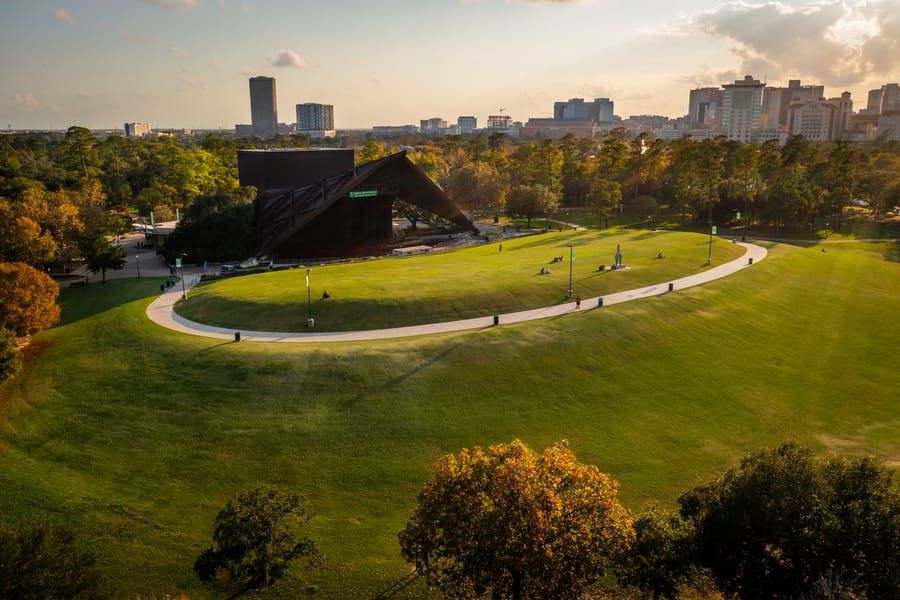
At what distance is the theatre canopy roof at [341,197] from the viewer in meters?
68.9

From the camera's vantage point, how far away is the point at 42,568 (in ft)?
53.4

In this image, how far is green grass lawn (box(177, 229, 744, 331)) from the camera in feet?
138

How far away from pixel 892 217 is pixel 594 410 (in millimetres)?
93866

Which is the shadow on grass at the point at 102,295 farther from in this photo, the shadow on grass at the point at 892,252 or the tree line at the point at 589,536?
the shadow on grass at the point at 892,252

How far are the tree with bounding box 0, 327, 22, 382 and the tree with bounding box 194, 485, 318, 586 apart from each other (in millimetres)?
22998

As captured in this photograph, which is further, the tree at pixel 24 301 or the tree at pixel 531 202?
the tree at pixel 531 202

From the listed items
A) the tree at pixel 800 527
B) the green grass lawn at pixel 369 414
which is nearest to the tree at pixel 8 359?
the green grass lawn at pixel 369 414

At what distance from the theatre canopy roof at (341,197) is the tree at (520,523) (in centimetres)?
5563

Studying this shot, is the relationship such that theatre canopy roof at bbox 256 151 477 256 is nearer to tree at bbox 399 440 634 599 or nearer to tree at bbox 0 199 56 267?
tree at bbox 0 199 56 267

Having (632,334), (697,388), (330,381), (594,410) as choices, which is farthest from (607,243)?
Answer: (330,381)

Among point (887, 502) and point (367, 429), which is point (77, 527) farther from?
point (887, 502)

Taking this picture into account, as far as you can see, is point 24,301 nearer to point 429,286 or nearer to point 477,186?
point 429,286

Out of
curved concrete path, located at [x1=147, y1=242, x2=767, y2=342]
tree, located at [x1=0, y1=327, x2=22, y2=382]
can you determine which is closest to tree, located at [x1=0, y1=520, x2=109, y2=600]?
tree, located at [x1=0, y1=327, x2=22, y2=382]

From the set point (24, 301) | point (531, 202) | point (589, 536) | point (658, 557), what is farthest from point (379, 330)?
point (531, 202)
